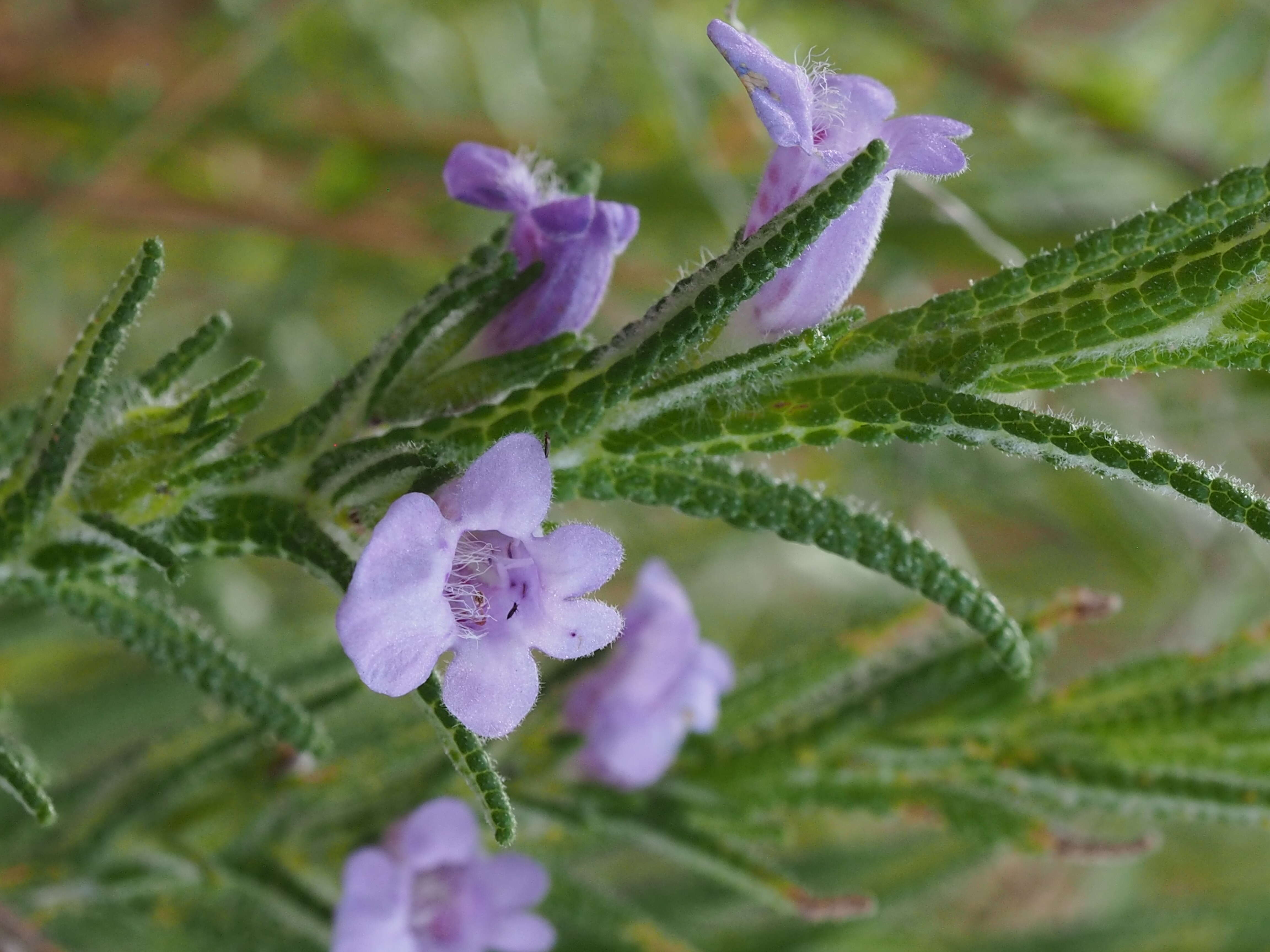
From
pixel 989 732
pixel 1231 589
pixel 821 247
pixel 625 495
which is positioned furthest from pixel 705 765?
pixel 1231 589

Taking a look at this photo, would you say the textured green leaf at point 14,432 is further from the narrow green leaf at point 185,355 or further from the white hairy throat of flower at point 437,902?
the white hairy throat of flower at point 437,902

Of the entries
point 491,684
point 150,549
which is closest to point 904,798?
point 491,684

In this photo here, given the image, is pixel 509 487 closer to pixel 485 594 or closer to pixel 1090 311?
pixel 485 594

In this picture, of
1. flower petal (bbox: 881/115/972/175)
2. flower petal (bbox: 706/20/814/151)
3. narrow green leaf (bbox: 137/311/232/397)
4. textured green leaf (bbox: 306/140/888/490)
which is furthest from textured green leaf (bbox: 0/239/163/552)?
flower petal (bbox: 881/115/972/175)

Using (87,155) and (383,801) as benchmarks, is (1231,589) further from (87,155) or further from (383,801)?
(87,155)

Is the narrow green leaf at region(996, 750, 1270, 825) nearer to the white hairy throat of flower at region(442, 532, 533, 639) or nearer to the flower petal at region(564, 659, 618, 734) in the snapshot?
the flower petal at region(564, 659, 618, 734)

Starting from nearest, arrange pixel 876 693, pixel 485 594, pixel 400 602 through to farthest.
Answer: pixel 400 602 → pixel 485 594 → pixel 876 693
